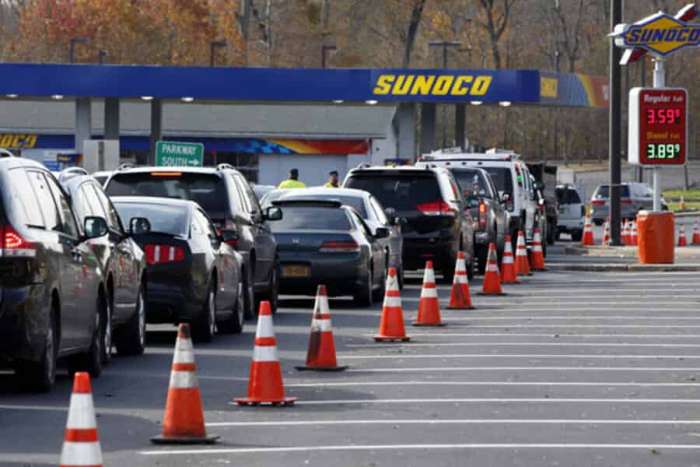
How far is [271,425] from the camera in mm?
12539

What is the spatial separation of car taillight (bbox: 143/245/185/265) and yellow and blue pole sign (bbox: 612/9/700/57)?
20.2 m

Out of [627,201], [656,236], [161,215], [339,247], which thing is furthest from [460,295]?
[627,201]

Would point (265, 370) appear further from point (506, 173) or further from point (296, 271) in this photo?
point (506, 173)

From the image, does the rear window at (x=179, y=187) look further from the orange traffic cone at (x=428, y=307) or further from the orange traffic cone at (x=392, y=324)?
the orange traffic cone at (x=392, y=324)

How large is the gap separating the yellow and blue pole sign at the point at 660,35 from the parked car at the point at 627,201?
84.8 feet

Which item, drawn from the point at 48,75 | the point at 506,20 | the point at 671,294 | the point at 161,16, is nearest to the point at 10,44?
the point at 161,16

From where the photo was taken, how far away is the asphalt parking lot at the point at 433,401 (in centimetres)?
1125

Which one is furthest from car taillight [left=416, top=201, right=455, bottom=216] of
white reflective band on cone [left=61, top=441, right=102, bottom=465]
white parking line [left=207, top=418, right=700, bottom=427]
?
white reflective band on cone [left=61, top=441, right=102, bottom=465]

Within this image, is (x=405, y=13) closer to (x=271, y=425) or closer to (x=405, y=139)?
(x=405, y=139)

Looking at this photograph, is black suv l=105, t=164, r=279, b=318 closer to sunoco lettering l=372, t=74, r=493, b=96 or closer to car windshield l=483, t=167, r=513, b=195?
car windshield l=483, t=167, r=513, b=195

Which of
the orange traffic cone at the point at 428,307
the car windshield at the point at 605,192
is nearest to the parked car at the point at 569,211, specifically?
the car windshield at the point at 605,192

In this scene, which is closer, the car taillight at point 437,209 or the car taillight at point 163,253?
the car taillight at point 163,253

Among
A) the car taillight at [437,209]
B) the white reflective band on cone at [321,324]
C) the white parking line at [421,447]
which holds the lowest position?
the white parking line at [421,447]

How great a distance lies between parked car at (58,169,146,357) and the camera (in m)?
16.4
